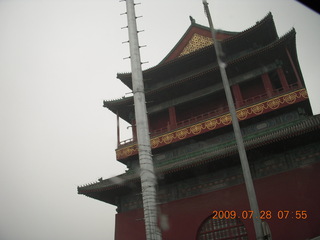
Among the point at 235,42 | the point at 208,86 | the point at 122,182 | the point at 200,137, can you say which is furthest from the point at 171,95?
the point at 122,182

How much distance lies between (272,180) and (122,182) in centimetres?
624

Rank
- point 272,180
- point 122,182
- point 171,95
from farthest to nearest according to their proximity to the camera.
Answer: point 171,95 < point 122,182 < point 272,180

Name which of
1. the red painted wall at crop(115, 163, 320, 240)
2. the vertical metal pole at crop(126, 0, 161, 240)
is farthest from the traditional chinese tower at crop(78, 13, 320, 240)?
the vertical metal pole at crop(126, 0, 161, 240)

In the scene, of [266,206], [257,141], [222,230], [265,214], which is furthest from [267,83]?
[222,230]

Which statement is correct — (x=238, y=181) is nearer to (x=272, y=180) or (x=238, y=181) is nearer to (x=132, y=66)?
(x=272, y=180)

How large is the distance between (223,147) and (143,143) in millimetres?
7624

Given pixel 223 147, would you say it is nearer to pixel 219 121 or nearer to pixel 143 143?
pixel 219 121

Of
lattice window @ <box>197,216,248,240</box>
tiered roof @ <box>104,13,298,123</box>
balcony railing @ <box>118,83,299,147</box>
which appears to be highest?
tiered roof @ <box>104,13,298,123</box>

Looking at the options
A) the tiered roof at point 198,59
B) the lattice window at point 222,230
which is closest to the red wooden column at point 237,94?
the tiered roof at point 198,59

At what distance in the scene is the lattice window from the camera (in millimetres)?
11328

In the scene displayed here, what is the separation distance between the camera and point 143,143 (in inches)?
271

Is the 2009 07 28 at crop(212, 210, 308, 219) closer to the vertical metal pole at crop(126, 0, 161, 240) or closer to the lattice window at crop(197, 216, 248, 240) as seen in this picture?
the lattice window at crop(197, 216, 248, 240)

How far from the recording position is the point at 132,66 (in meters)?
7.94

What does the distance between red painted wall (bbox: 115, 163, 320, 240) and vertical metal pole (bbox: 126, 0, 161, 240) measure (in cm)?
374
